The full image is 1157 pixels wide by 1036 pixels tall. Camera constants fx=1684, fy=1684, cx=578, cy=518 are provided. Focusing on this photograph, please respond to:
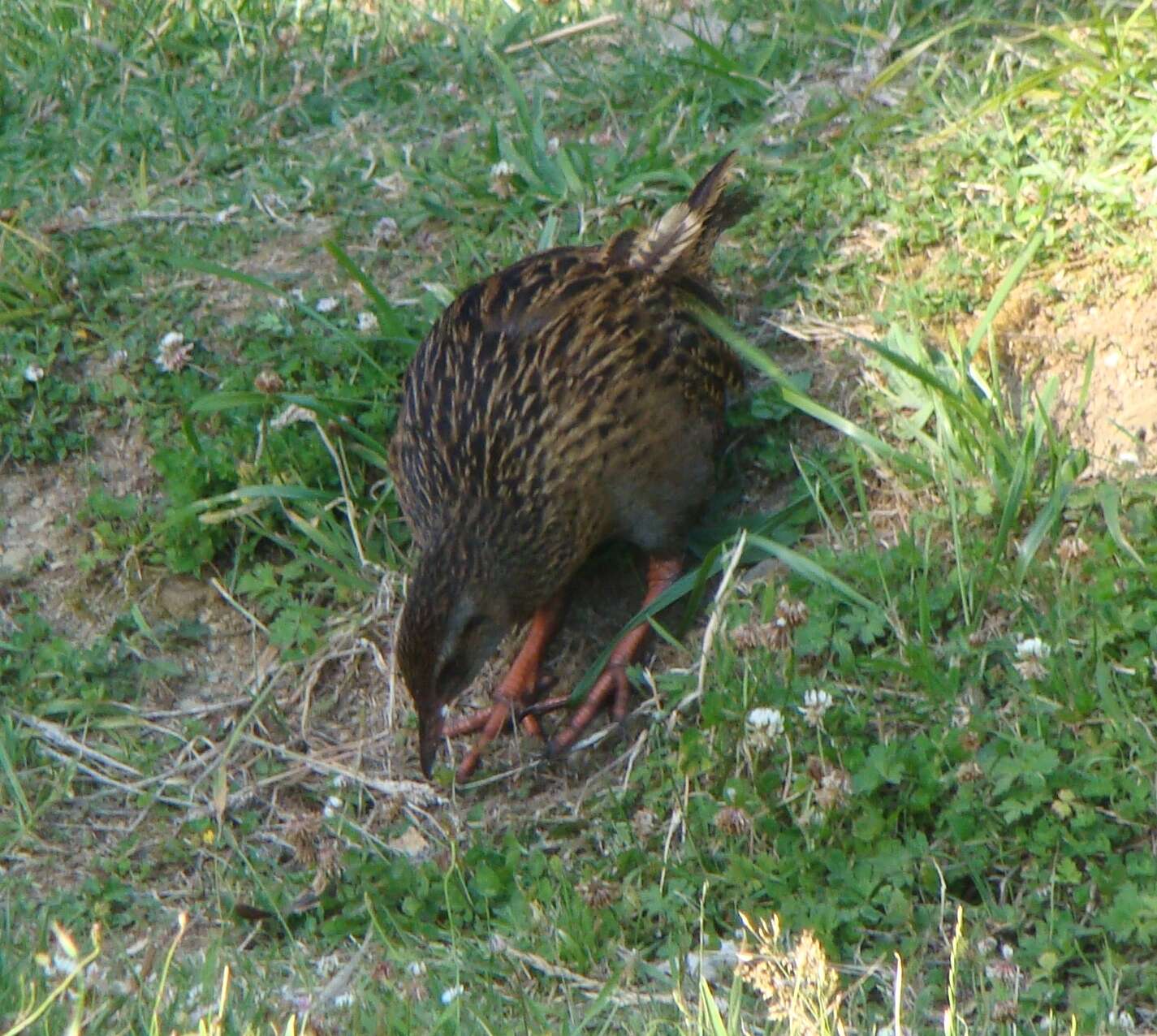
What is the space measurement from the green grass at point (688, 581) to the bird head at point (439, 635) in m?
0.24

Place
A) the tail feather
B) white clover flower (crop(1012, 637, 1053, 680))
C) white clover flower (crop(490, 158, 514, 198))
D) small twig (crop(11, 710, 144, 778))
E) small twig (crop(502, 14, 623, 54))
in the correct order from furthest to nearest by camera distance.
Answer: small twig (crop(502, 14, 623, 54)), white clover flower (crop(490, 158, 514, 198)), the tail feather, small twig (crop(11, 710, 144, 778)), white clover flower (crop(1012, 637, 1053, 680))

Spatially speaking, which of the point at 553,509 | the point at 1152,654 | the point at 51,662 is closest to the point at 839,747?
the point at 1152,654

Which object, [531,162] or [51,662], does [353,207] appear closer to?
[531,162]

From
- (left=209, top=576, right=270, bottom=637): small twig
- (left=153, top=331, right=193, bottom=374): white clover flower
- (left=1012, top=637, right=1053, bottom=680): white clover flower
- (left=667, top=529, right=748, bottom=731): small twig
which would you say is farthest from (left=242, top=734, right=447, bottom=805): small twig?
(left=1012, top=637, right=1053, bottom=680): white clover flower

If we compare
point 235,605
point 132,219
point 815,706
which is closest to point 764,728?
point 815,706

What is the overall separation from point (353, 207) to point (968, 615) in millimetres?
2707

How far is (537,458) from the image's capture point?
4.42m

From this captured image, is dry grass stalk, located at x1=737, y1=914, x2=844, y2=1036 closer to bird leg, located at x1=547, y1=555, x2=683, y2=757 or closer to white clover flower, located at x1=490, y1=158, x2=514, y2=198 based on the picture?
bird leg, located at x1=547, y1=555, x2=683, y2=757

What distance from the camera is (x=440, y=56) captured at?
628 cm

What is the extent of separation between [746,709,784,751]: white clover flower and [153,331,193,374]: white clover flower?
2.32m

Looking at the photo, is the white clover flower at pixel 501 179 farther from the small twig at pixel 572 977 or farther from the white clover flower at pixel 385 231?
the small twig at pixel 572 977

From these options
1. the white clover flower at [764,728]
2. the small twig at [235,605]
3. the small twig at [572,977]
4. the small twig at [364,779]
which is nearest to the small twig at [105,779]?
the small twig at [364,779]

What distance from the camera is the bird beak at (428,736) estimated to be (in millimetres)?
4297

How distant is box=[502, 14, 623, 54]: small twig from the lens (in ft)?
20.4
